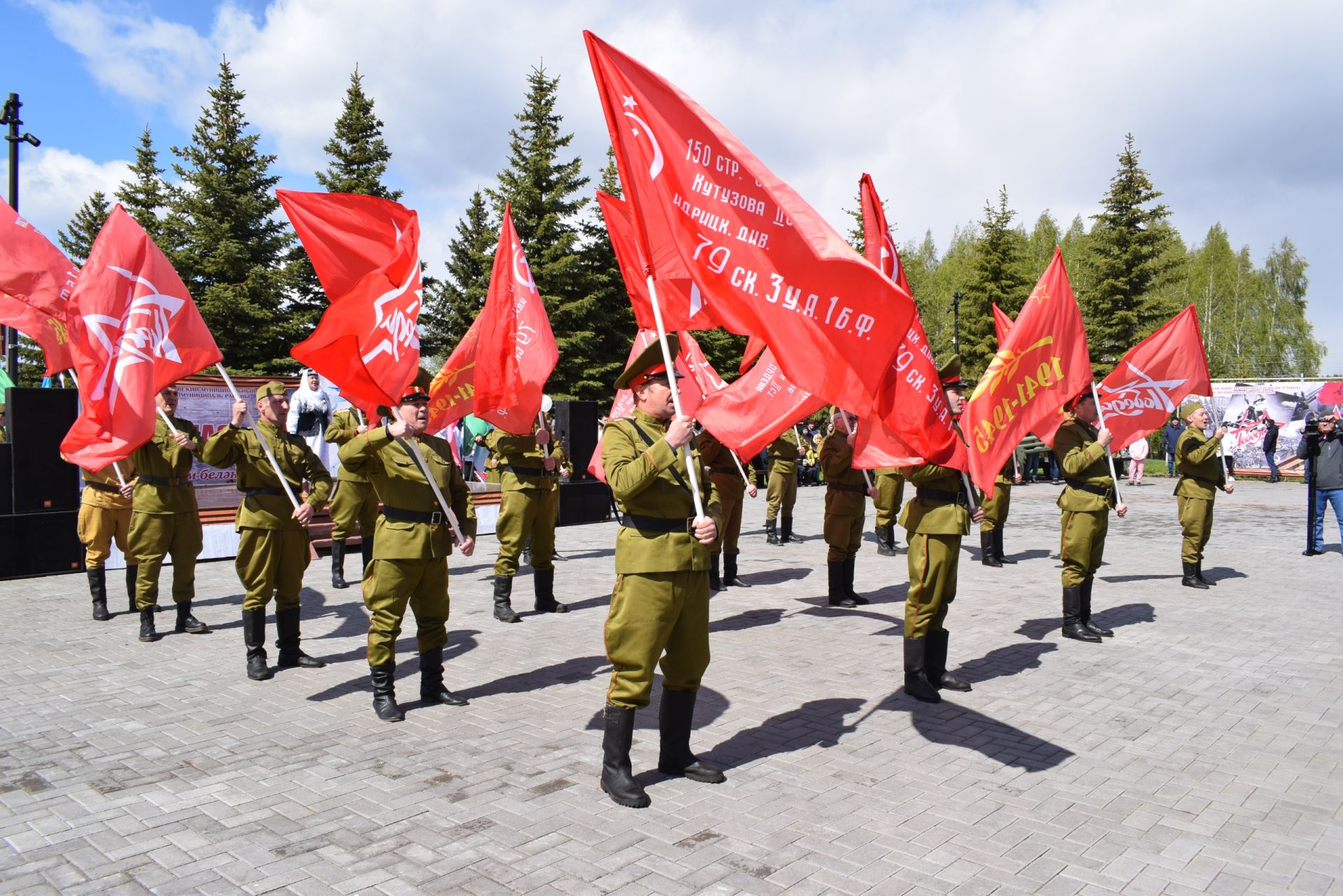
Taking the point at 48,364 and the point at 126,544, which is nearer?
the point at 48,364

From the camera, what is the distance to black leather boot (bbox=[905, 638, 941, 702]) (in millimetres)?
6492

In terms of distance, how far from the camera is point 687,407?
8.01 m

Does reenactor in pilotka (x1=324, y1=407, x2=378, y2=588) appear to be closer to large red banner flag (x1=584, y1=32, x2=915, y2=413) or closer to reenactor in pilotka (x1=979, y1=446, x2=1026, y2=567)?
large red banner flag (x1=584, y1=32, x2=915, y2=413)

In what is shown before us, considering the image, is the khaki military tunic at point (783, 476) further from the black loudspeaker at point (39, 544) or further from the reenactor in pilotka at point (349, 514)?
the black loudspeaker at point (39, 544)

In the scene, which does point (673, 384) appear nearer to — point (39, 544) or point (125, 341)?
point (125, 341)

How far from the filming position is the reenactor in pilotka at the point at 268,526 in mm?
7082

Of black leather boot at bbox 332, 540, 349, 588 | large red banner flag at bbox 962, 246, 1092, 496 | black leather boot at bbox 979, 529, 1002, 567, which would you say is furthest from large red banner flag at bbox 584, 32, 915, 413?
black leather boot at bbox 979, 529, 1002, 567

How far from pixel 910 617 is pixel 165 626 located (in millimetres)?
7027

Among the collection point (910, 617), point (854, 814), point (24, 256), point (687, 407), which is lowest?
point (854, 814)

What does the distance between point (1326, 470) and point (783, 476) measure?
7.87 meters

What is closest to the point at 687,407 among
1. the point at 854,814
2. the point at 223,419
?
the point at 854,814

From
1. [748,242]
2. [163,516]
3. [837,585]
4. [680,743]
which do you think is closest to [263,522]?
[163,516]

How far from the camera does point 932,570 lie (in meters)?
6.61

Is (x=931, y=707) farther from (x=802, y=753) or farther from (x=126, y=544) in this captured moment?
(x=126, y=544)
